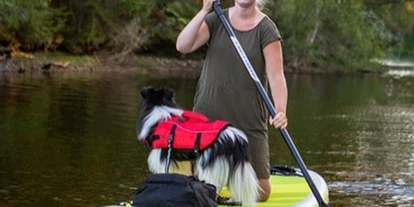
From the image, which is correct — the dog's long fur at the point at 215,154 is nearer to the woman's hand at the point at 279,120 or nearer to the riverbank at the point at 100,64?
the woman's hand at the point at 279,120

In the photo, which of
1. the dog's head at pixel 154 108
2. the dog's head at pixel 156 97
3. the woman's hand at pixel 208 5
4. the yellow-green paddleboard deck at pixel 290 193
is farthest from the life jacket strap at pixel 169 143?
the woman's hand at pixel 208 5

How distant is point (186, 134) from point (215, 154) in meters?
0.23

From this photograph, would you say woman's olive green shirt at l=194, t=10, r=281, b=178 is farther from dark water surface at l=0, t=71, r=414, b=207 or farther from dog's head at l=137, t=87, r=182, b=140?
dark water surface at l=0, t=71, r=414, b=207

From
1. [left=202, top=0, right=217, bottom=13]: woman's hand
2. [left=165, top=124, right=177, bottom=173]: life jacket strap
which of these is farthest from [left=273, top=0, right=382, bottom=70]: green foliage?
[left=165, top=124, right=177, bottom=173]: life jacket strap

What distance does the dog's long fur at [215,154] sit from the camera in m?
5.48

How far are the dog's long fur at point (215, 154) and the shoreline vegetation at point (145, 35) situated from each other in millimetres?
18064

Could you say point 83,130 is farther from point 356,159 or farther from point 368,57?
point 368,57

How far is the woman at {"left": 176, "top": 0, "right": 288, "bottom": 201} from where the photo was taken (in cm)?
579

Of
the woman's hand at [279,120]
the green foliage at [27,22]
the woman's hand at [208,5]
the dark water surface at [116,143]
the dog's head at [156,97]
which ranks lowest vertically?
the dark water surface at [116,143]

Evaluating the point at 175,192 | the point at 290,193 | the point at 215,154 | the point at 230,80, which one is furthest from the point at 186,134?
the point at 290,193

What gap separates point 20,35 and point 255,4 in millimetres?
26940

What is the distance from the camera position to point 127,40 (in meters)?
36.8

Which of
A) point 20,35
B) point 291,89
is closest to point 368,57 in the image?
point 291,89

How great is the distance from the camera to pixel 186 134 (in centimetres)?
546
